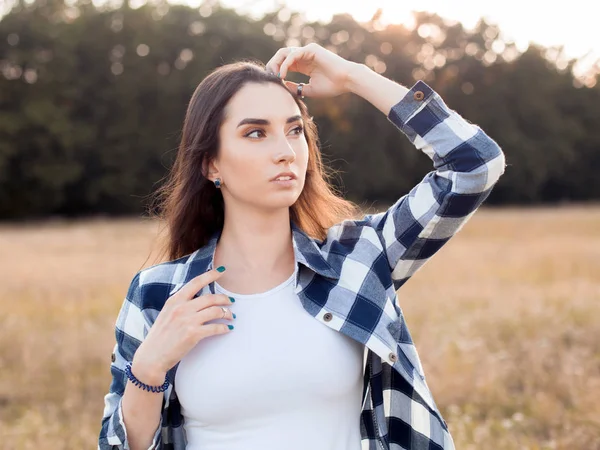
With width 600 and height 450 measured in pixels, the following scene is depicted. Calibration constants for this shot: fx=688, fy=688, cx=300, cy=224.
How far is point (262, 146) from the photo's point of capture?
224 centimetres

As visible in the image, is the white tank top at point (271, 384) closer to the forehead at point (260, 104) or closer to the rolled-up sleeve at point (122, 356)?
the rolled-up sleeve at point (122, 356)

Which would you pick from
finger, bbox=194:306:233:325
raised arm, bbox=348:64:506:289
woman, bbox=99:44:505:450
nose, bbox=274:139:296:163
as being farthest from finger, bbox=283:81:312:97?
finger, bbox=194:306:233:325

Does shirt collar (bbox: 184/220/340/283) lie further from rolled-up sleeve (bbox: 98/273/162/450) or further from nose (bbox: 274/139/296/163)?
nose (bbox: 274/139/296/163)

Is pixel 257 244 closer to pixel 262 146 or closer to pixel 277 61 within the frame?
pixel 262 146

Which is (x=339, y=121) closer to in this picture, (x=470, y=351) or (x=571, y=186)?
(x=571, y=186)

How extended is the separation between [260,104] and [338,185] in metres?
12.5

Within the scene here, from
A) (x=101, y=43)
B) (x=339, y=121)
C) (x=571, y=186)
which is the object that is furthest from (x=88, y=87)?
(x=571, y=186)

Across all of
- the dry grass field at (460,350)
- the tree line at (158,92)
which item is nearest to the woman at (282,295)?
the dry grass field at (460,350)

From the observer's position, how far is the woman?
2029 mm

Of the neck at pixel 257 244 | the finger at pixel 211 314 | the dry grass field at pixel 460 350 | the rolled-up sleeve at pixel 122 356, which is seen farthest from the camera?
the dry grass field at pixel 460 350

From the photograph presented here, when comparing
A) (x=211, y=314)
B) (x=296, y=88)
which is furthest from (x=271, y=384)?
(x=296, y=88)

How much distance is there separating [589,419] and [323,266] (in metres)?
2.62

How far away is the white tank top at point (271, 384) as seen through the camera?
79.4 inches

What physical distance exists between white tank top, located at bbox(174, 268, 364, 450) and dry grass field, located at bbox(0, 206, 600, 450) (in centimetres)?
216
